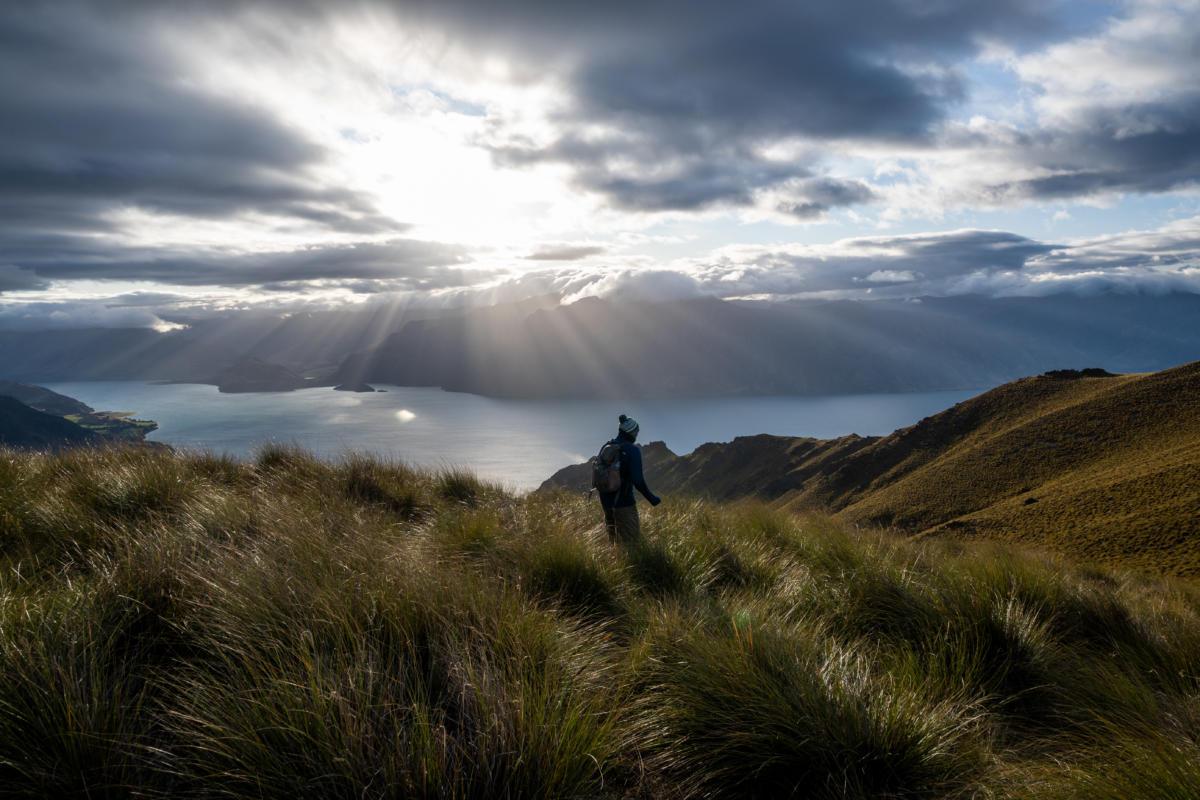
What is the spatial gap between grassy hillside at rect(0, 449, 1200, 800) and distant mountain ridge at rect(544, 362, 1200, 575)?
6970 millimetres

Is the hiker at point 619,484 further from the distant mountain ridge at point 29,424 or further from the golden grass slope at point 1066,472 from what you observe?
the distant mountain ridge at point 29,424

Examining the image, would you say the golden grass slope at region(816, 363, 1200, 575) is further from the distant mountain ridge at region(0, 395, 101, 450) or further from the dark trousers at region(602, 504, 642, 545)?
the distant mountain ridge at region(0, 395, 101, 450)

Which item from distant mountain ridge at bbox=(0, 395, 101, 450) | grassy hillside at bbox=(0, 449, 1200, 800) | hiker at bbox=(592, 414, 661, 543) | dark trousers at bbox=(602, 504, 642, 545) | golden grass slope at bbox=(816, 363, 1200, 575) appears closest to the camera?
grassy hillside at bbox=(0, 449, 1200, 800)

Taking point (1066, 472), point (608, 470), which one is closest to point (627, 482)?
point (608, 470)

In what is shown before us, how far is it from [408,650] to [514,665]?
1.91 feet

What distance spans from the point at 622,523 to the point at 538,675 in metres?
4.26

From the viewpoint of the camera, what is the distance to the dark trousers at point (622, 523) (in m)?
7.01

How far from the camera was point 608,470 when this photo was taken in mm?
7340

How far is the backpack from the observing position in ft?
24.0

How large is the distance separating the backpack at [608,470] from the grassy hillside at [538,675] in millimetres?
1620

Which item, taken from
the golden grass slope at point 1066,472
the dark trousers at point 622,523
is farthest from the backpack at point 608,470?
the golden grass slope at point 1066,472

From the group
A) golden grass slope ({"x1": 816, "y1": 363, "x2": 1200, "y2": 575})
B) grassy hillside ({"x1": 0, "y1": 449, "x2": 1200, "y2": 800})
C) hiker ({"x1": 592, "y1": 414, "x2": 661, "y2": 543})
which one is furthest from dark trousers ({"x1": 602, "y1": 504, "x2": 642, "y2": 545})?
golden grass slope ({"x1": 816, "y1": 363, "x2": 1200, "y2": 575})

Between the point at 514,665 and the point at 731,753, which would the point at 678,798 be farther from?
the point at 514,665

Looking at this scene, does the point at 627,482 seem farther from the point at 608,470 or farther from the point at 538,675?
the point at 538,675
